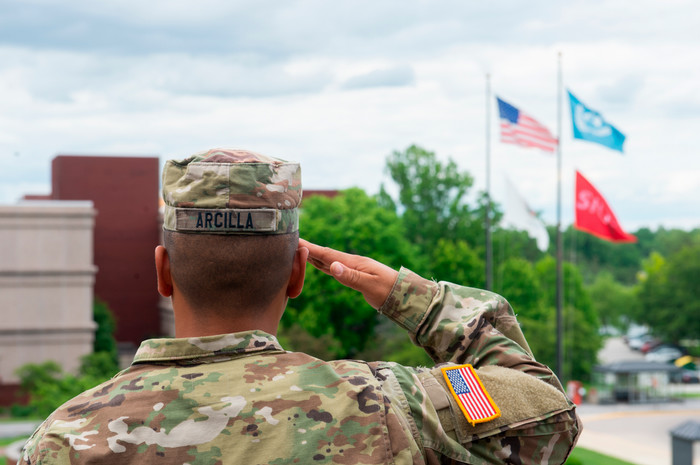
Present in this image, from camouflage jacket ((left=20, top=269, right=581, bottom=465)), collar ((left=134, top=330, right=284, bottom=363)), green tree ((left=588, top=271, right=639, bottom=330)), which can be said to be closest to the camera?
camouflage jacket ((left=20, top=269, right=581, bottom=465))

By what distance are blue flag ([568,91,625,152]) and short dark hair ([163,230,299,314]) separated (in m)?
18.5

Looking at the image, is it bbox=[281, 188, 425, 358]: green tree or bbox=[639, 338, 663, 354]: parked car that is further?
bbox=[639, 338, 663, 354]: parked car

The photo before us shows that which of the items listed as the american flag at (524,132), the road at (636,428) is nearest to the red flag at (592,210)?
the american flag at (524,132)

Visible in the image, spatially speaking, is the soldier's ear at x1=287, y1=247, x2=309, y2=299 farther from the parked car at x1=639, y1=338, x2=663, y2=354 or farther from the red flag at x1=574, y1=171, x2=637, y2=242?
the parked car at x1=639, y1=338, x2=663, y2=354

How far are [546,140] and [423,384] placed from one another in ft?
57.9

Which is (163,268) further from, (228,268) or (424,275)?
(424,275)

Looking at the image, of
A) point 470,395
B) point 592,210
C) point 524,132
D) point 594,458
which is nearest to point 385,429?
point 470,395

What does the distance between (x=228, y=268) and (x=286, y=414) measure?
0.34 meters

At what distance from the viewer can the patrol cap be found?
1685 millimetres

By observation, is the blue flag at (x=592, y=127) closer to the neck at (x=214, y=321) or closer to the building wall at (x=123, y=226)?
the neck at (x=214, y=321)

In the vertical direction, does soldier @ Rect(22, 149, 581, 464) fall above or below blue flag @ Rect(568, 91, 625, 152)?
below

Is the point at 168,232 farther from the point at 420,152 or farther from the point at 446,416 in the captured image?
the point at 420,152

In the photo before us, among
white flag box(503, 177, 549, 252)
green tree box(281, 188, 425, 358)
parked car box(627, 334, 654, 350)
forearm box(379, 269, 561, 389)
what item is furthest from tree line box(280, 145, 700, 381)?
forearm box(379, 269, 561, 389)

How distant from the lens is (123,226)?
36844 mm
